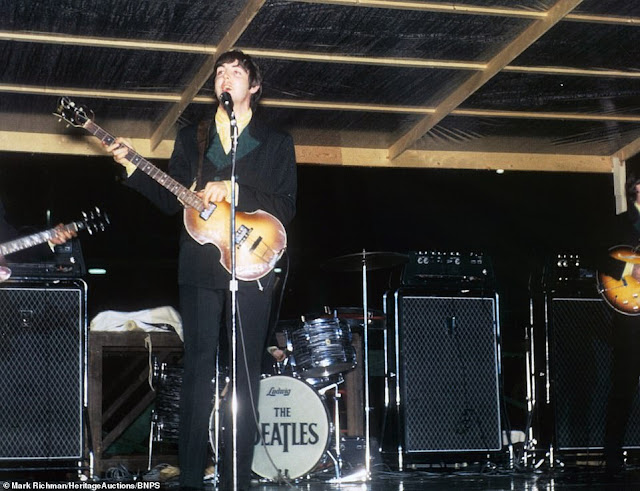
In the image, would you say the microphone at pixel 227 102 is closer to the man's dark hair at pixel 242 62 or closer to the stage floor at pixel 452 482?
the man's dark hair at pixel 242 62

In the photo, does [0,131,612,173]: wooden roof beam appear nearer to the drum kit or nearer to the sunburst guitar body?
the drum kit

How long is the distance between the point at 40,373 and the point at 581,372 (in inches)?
126

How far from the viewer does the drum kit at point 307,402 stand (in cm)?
541

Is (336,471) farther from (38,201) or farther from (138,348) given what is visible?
(38,201)

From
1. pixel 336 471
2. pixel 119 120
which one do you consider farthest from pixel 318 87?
pixel 336 471

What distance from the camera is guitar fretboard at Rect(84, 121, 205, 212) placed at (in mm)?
3807

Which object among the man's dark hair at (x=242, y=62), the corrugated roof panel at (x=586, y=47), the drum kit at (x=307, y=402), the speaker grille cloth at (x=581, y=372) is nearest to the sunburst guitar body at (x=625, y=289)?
the speaker grille cloth at (x=581, y=372)

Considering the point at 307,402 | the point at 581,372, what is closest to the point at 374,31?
the point at 307,402

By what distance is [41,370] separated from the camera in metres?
5.39

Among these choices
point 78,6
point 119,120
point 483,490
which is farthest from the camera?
point 119,120

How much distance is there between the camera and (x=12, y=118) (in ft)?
20.9

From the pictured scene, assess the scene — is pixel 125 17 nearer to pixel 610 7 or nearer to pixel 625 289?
pixel 610 7

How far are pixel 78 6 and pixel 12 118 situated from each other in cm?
173

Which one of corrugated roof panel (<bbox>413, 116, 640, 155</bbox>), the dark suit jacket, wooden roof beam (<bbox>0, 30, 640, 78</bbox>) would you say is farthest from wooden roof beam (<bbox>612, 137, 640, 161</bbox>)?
the dark suit jacket
